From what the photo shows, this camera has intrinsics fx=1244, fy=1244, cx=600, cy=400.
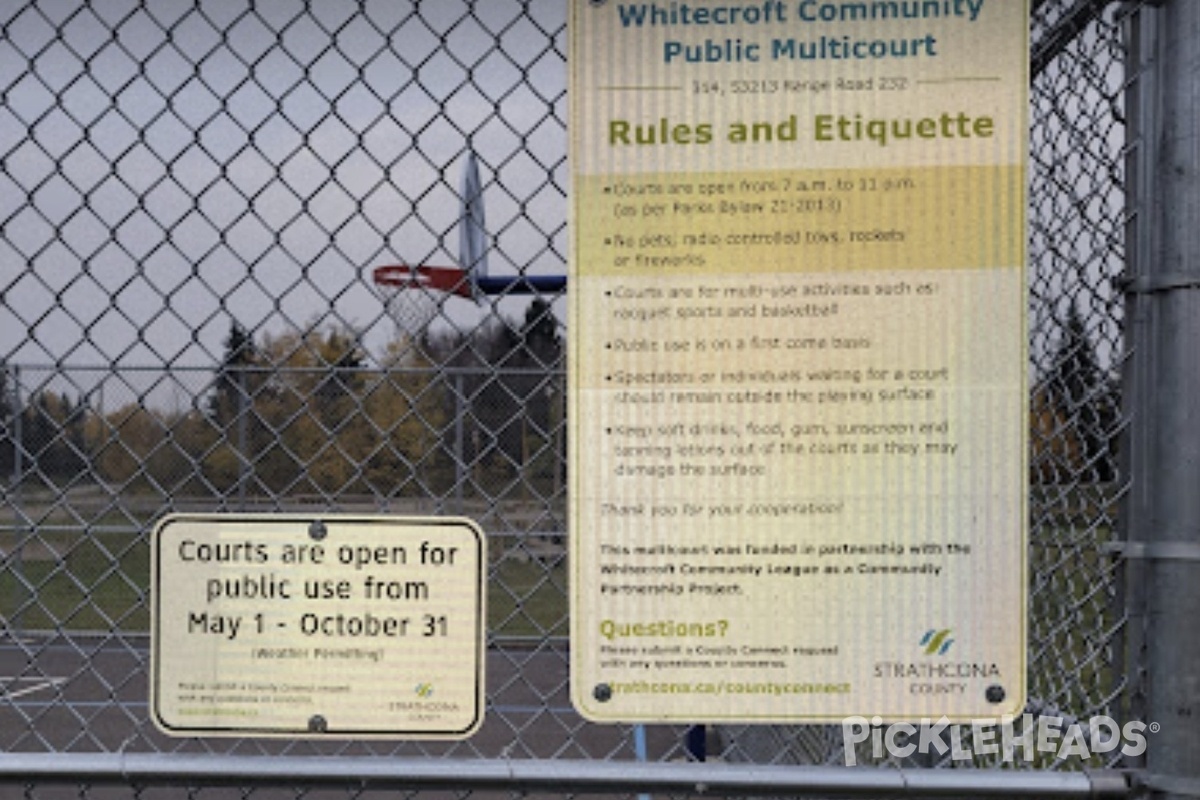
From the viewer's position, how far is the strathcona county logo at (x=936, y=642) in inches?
72.6

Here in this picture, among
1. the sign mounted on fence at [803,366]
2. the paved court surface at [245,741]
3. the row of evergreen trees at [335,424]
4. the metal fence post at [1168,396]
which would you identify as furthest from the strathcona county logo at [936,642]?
the paved court surface at [245,741]

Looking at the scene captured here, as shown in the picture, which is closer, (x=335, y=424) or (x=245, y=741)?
(x=335, y=424)

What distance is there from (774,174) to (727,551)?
0.56m

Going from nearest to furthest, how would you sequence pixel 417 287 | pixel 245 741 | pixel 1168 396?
1. pixel 1168 396
2. pixel 417 287
3. pixel 245 741

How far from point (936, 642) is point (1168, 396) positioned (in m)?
0.49

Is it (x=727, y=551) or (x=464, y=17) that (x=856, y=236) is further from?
(x=464, y=17)

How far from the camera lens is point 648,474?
183cm

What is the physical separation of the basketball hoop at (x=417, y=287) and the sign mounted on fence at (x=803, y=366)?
0.41 m

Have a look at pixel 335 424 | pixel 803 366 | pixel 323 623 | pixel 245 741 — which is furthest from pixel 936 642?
pixel 245 741

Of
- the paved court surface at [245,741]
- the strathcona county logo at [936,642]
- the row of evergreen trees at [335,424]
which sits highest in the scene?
the row of evergreen trees at [335,424]

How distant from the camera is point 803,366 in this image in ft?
5.96

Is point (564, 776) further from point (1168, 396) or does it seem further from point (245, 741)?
point (245, 741)

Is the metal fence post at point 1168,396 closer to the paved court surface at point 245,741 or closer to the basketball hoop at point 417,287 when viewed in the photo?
the basketball hoop at point 417,287

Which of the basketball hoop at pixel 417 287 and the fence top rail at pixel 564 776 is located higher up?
the basketball hoop at pixel 417 287
